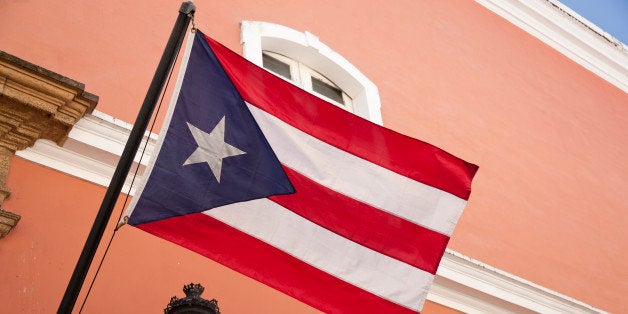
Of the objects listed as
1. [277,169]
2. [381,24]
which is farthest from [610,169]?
[277,169]

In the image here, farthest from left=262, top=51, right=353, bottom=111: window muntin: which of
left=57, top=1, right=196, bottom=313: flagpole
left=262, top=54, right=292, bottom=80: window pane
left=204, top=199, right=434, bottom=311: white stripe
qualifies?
left=57, top=1, right=196, bottom=313: flagpole

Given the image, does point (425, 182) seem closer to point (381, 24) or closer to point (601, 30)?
point (381, 24)

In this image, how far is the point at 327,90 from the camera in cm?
612

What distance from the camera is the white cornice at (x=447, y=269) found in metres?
3.81

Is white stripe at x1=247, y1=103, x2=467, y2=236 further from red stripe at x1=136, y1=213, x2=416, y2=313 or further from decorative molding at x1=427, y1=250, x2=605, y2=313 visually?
decorative molding at x1=427, y1=250, x2=605, y2=313

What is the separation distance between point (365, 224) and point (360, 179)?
0.78 ft

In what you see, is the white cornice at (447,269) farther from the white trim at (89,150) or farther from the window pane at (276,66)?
the window pane at (276,66)

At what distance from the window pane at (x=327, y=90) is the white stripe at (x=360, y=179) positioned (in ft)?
9.07

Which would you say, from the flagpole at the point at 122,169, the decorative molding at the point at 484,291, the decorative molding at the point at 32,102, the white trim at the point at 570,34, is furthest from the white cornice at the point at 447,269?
the white trim at the point at 570,34

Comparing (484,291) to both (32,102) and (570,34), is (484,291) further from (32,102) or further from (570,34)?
(570,34)

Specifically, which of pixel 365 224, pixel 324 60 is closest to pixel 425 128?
pixel 324 60

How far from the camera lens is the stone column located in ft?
11.5

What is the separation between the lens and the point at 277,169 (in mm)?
3135

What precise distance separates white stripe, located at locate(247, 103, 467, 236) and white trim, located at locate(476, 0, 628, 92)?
565cm
